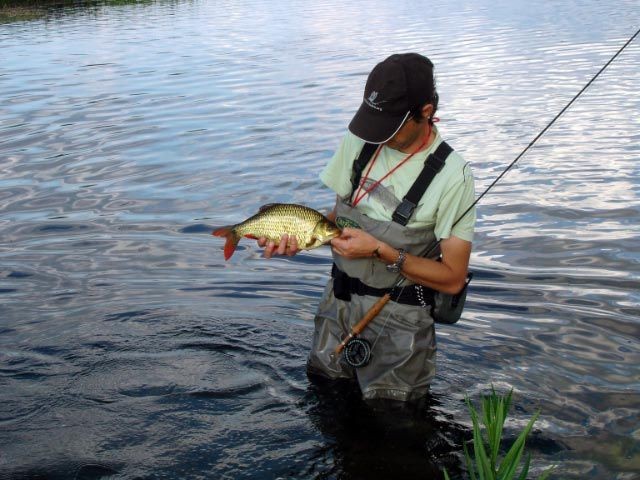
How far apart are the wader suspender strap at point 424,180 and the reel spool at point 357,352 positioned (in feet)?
2.98

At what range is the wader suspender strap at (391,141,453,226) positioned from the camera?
15.8ft

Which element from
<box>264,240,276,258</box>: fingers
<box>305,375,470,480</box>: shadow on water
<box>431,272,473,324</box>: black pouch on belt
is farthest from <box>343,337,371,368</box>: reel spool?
<box>264,240,276,258</box>: fingers

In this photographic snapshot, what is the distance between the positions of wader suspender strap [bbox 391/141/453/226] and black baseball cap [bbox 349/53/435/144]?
28 cm

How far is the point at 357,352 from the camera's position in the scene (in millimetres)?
5363

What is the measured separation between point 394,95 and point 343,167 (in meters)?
0.73

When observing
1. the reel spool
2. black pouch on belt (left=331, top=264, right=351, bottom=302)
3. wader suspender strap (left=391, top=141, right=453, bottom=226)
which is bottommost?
the reel spool

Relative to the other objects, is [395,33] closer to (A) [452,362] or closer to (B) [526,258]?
(B) [526,258]

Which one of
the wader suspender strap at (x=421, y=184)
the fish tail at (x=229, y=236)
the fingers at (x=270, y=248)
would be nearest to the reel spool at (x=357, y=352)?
the fingers at (x=270, y=248)

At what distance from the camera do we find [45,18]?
3969 centimetres

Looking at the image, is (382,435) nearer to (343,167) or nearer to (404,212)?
(404,212)

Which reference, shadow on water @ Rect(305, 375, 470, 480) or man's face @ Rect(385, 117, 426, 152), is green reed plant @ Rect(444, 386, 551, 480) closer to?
shadow on water @ Rect(305, 375, 470, 480)

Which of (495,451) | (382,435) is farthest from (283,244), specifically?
(495,451)

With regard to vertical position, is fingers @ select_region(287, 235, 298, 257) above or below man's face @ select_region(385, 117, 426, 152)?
below

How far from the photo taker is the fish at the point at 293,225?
16.4ft
